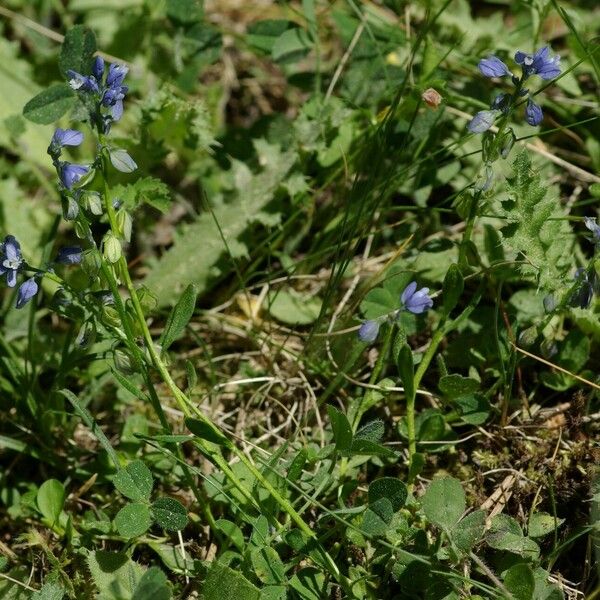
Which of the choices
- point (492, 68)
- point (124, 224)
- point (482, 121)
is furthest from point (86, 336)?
point (492, 68)

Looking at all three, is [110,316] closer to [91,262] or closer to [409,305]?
[91,262]

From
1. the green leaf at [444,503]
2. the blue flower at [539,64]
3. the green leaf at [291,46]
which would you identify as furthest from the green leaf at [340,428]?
the green leaf at [291,46]

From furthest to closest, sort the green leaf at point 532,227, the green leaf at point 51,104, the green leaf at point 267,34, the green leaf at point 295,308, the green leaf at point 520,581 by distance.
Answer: the green leaf at point 267,34 < the green leaf at point 295,308 < the green leaf at point 51,104 < the green leaf at point 532,227 < the green leaf at point 520,581

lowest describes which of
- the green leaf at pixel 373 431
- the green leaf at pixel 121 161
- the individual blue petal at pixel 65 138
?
the green leaf at pixel 373 431

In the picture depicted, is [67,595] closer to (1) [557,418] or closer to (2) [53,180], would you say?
(1) [557,418]

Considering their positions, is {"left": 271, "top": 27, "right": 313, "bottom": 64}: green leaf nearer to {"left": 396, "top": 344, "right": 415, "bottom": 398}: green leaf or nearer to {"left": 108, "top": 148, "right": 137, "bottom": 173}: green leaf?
{"left": 108, "top": 148, "right": 137, "bottom": 173}: green leaf

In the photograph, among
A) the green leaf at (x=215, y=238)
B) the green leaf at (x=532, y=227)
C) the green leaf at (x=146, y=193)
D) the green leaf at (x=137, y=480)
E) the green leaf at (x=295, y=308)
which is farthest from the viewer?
the green leaf at (x=215, y=238)

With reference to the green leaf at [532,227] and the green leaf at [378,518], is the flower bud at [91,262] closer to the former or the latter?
the green leaf at [378,518]

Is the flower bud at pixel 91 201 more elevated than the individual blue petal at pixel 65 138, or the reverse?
the individual blue petal at pixel 65 138
